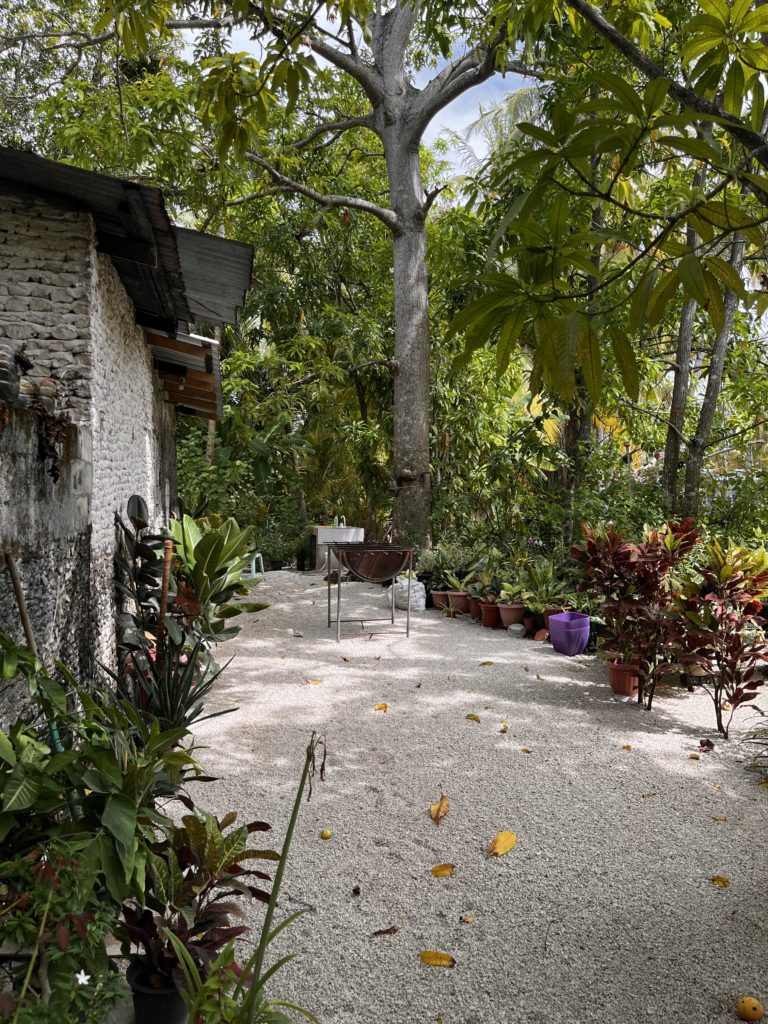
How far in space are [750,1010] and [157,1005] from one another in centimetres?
152

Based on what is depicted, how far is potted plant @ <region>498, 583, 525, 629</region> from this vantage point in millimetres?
7254

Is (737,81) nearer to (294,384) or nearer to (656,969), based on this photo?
(656,969)

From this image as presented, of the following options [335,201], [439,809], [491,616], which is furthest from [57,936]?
[335,201]

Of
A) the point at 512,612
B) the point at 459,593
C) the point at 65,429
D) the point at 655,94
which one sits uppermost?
the point at 655,94

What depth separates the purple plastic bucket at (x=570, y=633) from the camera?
6188mm

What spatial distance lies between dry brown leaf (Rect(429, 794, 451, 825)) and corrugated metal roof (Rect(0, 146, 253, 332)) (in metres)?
2.97

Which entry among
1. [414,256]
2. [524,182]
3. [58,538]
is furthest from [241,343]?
[58,538]

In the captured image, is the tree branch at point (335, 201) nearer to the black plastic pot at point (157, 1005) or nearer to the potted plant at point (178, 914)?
the potted plant at point (178, 914)

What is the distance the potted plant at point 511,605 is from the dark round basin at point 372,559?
109 cm

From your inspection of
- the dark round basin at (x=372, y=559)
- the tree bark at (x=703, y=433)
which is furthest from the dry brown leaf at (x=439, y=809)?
the tree bark at (x=703, y=433)

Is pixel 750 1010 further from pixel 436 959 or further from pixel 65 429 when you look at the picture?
pixel 65 429

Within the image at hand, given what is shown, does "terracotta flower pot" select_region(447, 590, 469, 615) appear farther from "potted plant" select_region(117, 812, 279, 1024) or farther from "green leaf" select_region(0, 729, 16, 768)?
"green leaf" select_region(0, 729, 16, 768)

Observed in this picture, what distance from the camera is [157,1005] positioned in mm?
1706

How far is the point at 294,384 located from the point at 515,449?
13.6 ft
